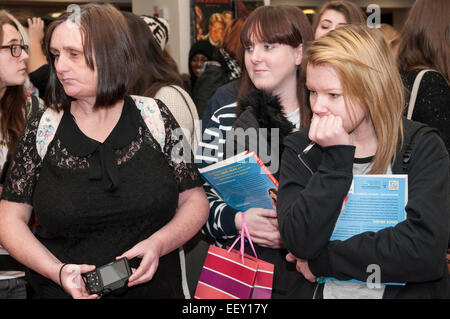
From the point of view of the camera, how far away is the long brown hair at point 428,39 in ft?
8.73

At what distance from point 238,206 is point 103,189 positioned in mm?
572

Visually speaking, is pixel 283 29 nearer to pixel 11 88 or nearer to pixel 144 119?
pixel 144 119

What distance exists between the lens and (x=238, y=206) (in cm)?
211

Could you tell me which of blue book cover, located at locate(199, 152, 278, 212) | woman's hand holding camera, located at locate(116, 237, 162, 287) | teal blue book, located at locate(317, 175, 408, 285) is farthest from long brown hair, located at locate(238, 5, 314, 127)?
woman's hand holding camera, located at locate(116, 237, 162, 287)

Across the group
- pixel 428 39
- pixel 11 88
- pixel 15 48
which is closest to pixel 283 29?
pixel 428 39

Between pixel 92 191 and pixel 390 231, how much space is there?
109 cm

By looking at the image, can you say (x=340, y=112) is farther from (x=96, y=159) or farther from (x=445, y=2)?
(x=445, y=2)

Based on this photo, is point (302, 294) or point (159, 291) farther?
point (159, 291)

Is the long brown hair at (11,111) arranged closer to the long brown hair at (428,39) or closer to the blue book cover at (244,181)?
the blue book cover at (244,181)

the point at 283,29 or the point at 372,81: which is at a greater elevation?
the point at 283,29

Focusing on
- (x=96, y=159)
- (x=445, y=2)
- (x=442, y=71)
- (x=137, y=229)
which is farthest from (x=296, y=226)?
(x=445, y=2)

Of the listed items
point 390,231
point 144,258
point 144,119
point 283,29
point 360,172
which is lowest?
point 144,258

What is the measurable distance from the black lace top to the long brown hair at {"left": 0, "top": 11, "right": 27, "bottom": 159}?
990 millimetres

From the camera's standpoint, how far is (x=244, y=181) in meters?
1.91
